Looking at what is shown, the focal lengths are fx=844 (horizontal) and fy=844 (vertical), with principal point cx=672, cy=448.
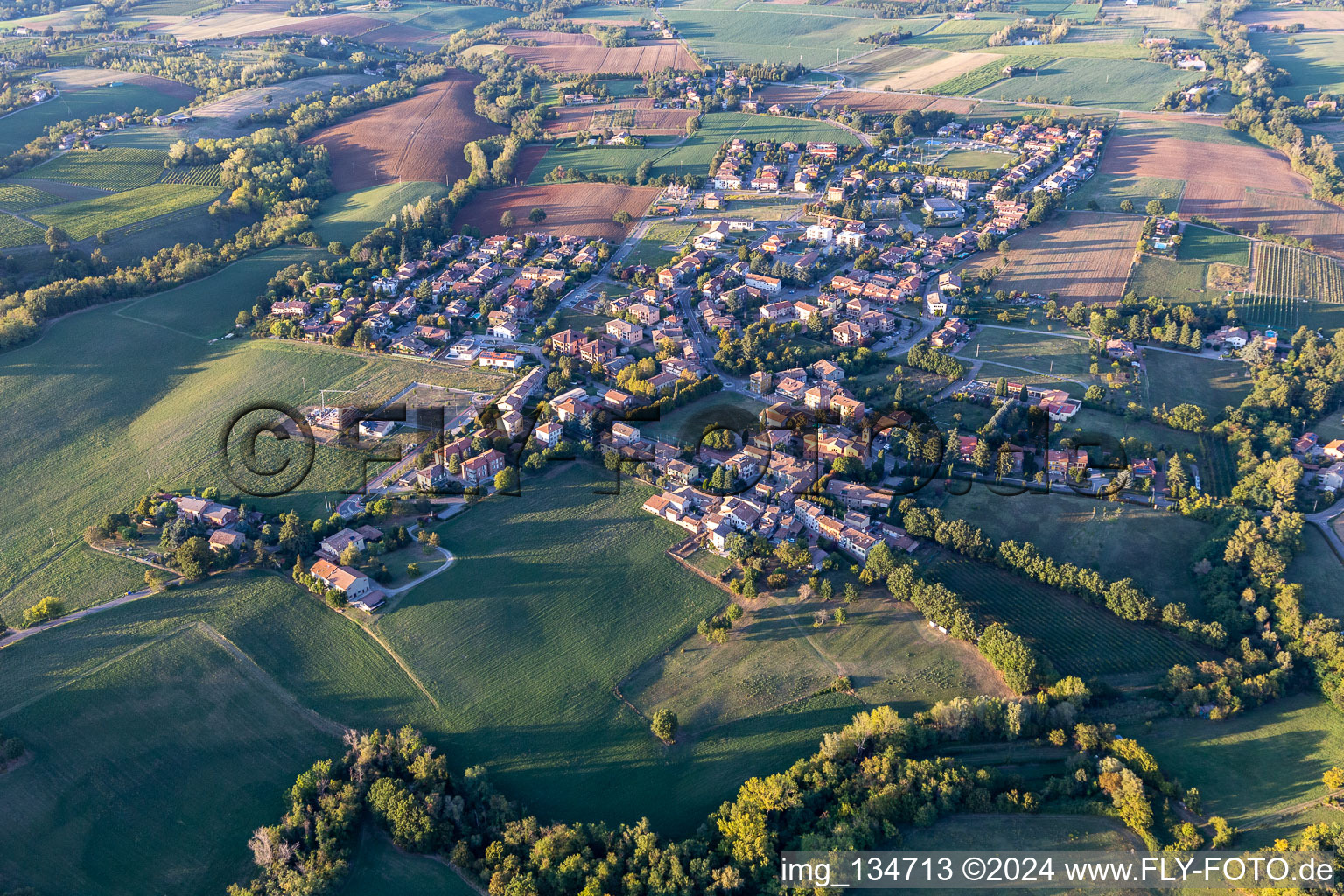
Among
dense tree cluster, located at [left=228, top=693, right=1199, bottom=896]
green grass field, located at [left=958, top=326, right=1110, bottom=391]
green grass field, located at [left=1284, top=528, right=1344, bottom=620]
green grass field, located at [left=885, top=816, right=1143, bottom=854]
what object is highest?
green grass field, located at [left=958, top=326, right=1110, bottom=391]

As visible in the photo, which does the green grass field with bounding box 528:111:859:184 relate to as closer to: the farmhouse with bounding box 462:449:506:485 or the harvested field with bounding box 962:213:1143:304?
the harvested field with bounding box 962:213:1143:304

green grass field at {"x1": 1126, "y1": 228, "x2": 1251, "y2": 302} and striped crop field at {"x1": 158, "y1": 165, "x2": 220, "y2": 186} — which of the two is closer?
green grass field at {"x1": 1126, "y1": 228, "x2": 1251, "y2": 302}

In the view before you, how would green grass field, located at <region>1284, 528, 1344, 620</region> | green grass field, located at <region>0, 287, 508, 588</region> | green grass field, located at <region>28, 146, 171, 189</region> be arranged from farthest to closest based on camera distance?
1. green grass field, located at <region>28, 146, 171, 189</region>
2. green grass field, located at <region>0, 287, 508, 588</region>
3. green grass field, located at <region>1284, 528, 1344, 620</region>

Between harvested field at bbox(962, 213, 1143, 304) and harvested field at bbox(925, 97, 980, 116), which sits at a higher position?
harvested field at bbox(925, 97, 980, 116)

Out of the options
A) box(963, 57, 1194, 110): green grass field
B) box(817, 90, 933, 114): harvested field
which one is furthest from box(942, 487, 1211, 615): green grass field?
box(963, 57, 1194, 110): green grass field

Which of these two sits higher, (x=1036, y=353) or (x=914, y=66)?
(x=914, y=66)

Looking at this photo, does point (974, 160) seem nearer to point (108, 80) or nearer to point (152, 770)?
point (152, 770)

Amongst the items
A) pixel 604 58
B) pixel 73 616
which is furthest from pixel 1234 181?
pixel 73 616
